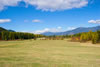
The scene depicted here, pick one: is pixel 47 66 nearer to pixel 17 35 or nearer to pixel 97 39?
pixel 97 39

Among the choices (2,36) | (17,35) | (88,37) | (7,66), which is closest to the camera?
(7,66)

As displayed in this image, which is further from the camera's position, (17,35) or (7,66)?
(17,35)

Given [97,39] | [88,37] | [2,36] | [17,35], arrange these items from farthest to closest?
1. [17,35]
2. [2,36]
3. [88,37]
4. [97,39]

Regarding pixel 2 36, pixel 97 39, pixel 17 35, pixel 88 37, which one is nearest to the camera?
pixel 97 39

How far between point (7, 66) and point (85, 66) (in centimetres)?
877

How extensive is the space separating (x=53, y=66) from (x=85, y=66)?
3.69 metres

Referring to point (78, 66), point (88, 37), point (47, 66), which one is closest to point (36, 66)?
point (47, 66)

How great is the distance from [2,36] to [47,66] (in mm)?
116443

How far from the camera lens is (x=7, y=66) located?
→ 38.4 feet

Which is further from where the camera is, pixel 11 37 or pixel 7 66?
pixel 11 37

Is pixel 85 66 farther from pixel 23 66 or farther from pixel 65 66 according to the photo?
pixel 23 66

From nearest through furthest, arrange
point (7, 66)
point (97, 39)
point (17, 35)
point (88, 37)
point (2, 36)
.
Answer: point (7, 66) → point (97, 39) → point (88, 37) → point (2, 36) → point (17, 35)

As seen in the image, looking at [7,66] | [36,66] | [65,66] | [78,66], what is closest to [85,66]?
[78,66]

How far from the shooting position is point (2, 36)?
382ft
